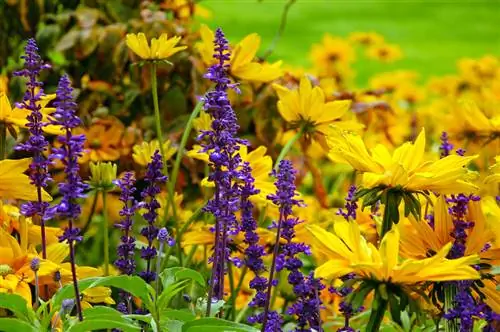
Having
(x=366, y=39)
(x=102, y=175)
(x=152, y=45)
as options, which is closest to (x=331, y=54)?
(x=366, y=39)

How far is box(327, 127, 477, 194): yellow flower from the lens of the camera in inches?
48.1

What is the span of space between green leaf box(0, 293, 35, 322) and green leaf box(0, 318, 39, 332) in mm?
25

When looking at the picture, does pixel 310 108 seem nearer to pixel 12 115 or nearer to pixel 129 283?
pixel 12 115

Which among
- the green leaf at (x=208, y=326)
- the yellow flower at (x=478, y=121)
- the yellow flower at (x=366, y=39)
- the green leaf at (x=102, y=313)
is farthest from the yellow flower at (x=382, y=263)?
the yellow flower at (x=366, y=39)

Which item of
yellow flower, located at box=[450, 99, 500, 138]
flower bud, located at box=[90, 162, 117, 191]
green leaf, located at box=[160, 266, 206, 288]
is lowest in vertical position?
green leaf, located at box=[160, 266, 206, 288]

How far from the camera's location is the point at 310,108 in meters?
1.72

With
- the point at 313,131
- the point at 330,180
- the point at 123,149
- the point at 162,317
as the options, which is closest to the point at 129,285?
the point at 162,317

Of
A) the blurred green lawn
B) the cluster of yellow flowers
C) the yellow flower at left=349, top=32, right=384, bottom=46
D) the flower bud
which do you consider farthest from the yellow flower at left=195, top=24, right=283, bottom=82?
the blurred green lawn

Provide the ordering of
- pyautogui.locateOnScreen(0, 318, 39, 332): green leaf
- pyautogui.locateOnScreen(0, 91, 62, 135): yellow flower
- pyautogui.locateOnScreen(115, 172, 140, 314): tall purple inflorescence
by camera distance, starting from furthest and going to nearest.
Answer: pyautogui.locateOnScreen(0, 91, 62, 135): yellow flower, pyautogui.locateOnScreen(115, 172, 140, 314): tall purple inflorescence, pyautogui.locateOnScreen(0, 318, 39, 332): green leaf

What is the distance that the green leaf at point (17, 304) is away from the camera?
1.11 metres

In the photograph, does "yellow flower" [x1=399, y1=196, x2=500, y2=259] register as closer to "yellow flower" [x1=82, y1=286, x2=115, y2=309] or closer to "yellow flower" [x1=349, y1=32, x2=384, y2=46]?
"yellow flower" [x1=82, y1=286, x2=115, y2=309]

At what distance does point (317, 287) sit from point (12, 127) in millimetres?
510

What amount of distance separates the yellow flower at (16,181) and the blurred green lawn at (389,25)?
18.8ft

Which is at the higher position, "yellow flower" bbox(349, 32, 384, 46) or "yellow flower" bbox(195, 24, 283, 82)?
"yellow flower" bbox(195, 24, 283, 82)
